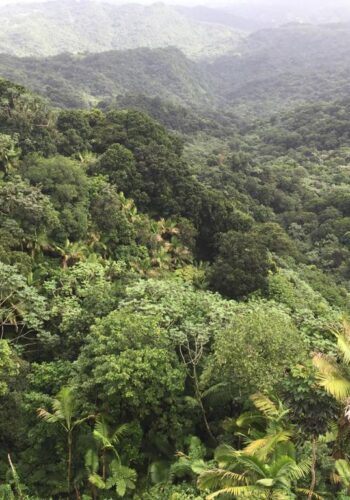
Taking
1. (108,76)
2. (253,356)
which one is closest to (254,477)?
(253,356)

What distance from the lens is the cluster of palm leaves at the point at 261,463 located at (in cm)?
768

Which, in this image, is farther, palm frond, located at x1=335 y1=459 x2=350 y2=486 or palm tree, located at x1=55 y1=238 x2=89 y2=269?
palm tree, located at x1=55 y1=238 x2=89 y2=269

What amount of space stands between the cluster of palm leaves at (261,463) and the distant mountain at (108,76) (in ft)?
336

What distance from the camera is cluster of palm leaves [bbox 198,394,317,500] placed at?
7.68m

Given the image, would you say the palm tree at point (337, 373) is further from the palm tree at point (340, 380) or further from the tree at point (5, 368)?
the tree at point (5, 368)

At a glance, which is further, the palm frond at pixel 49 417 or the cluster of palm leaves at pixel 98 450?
the palm frond at pixel 49 417

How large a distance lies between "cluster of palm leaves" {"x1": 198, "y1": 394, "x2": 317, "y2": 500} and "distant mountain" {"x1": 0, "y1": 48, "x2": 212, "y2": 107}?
336 ft

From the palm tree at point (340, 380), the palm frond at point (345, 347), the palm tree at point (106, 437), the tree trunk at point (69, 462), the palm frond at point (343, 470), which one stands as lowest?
the tree trunk at point (69, 462)

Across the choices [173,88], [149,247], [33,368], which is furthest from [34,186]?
[173,88]

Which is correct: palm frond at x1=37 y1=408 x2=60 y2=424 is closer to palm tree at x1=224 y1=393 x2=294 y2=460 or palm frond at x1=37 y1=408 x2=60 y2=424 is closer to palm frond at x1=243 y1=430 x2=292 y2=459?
palm tree at x1=224 y1=393 x2=294 y2=460

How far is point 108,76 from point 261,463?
162685mm

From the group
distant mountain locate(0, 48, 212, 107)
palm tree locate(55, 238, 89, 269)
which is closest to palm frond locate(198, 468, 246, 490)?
palm tree locate(55, 238, 89, 269)

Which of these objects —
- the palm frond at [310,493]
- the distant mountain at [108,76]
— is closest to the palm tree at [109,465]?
the palm frond at [310,493]

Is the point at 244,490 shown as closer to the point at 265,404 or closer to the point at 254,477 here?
the point at 254,477
